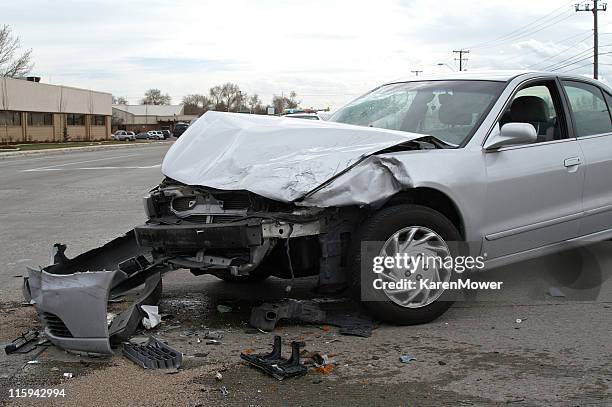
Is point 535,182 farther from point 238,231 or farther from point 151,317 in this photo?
point 151,317

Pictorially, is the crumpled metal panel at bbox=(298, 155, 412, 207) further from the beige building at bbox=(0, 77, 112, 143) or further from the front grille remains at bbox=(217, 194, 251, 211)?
the beige building at bbox=(0, 77, 112, 143)

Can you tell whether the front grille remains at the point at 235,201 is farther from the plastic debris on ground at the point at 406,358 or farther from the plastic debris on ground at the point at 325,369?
the plastic debris on ground at the point at 406,358

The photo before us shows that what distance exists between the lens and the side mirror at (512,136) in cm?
488

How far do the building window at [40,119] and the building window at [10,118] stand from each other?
7.36 feet

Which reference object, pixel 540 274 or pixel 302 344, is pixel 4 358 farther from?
pixel 540 274

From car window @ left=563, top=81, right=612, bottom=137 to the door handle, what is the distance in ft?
0.92

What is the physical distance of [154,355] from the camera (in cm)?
415

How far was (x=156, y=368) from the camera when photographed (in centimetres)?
403

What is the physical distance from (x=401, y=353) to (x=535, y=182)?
69.0 inches

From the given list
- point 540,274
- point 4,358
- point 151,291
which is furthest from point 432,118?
point 4,358

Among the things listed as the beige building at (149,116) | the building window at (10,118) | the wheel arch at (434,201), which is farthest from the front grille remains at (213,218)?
the beige building at (149,116)

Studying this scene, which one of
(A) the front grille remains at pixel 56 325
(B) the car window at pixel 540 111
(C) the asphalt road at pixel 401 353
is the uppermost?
(B) the car window at pixel 540 111

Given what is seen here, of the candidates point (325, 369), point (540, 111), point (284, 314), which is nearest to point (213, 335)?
point (284, 314)

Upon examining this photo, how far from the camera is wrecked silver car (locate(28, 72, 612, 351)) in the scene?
440cm
